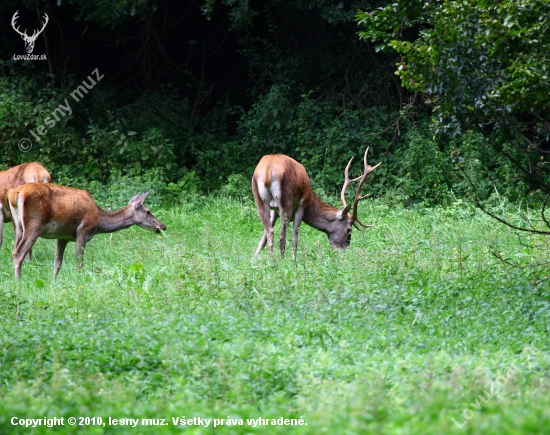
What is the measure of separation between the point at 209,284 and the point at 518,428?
4.92 metres

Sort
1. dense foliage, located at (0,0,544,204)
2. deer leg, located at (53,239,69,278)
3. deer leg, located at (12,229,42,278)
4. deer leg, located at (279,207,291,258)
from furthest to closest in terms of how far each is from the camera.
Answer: dense foliage, located at (0,0,544,204) < deer leg, located at (279,207,291,258) < deer leg, located at (53,239,69,278) < deer leg, located at (12,229,42,278)

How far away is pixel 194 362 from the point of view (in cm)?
578

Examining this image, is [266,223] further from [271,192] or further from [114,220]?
[114,220]

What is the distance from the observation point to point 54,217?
10836 millimetres

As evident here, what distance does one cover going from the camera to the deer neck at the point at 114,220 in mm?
11758

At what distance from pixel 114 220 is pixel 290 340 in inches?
245

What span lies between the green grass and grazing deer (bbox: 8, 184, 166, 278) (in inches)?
17.7

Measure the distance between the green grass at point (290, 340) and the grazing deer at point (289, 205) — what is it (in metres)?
1.05

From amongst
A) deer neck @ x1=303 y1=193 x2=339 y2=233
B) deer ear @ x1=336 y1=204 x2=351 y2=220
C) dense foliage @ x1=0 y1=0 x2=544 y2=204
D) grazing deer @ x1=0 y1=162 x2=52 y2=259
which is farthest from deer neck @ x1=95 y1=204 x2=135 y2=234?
dense foliage @ x1=0 y1=0 x2=544 y2=204

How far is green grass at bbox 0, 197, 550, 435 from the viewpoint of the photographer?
452 centimetres

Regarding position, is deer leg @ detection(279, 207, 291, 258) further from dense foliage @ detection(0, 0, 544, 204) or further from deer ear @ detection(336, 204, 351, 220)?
dense foliage @ detection(0, 0, 544, 204)

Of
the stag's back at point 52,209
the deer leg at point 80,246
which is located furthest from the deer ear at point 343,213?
the deer leg at point 80,246

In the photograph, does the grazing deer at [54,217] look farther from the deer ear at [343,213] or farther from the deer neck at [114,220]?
the deer ear at [343,213]

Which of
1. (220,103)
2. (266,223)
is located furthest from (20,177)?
(220,103)
